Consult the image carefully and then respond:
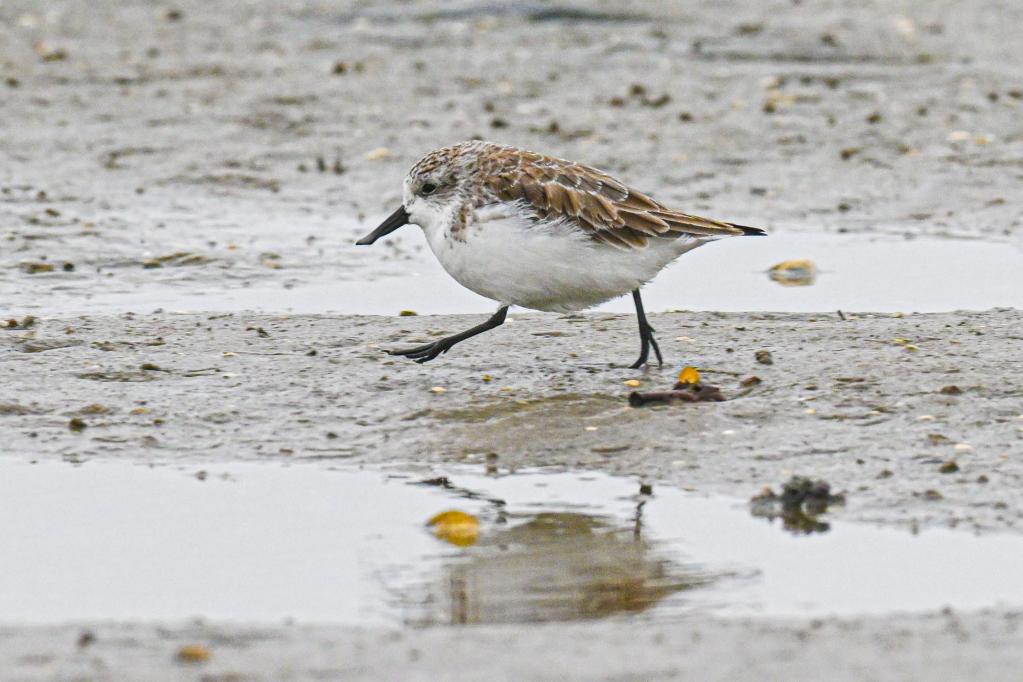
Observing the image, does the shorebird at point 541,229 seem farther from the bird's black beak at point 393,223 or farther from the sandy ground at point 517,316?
the sandy ground at point 517,316

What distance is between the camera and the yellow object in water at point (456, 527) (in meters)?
6.07

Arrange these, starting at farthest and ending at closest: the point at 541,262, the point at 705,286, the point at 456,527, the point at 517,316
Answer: the point at 705,286, the point at 517,316, the point at 541,262, the point at 456,527

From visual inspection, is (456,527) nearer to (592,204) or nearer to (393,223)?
(592,204)

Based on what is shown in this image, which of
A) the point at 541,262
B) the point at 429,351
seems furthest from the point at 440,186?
the point at 429,351

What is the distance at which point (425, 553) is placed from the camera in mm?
5938

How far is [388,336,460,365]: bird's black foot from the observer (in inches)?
321

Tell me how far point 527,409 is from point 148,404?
173 cm

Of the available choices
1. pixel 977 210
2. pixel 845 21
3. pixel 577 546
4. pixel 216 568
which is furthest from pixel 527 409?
pixel 845 21

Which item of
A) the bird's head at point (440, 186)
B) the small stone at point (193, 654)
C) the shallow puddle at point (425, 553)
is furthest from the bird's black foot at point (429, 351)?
the small stone at point (193, 654)

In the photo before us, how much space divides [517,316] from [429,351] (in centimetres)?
137

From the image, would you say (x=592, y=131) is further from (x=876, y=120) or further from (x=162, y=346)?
(x=162, y=346)

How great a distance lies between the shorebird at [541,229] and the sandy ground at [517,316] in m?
0.50

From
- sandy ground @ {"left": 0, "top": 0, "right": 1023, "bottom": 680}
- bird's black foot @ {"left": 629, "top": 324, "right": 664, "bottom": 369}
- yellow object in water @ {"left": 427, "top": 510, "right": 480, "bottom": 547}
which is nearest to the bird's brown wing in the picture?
bird's black foot @ {"left": 629, "top": 324, "right": 664, "bottom": 369}

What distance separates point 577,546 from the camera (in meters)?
6.02
